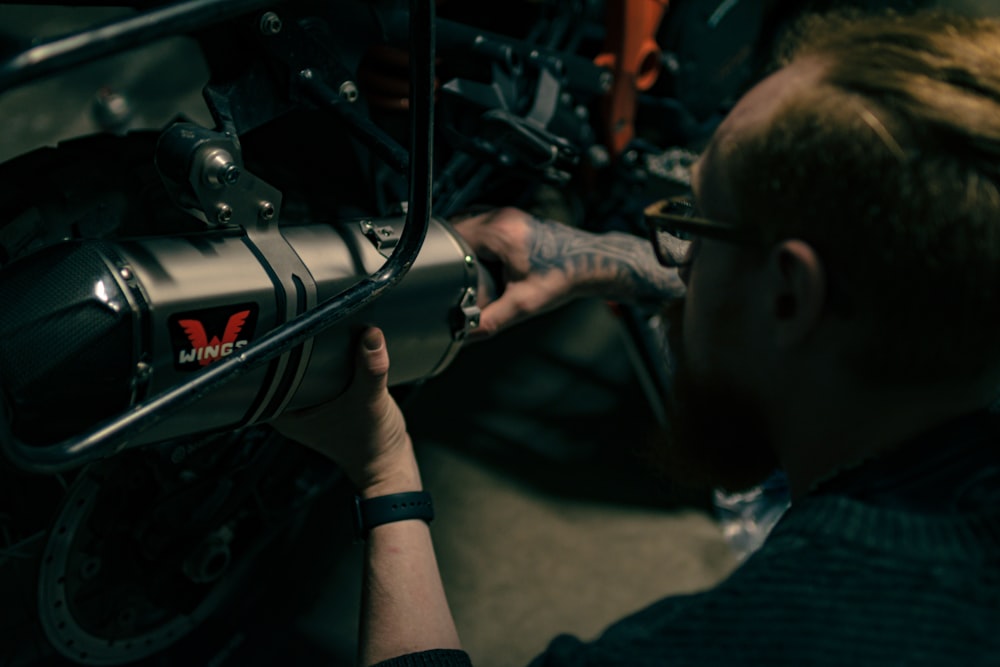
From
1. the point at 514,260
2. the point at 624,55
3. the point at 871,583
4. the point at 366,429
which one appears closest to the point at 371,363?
the point at 366,429

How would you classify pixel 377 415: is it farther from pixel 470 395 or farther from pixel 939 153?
pixel 470 395

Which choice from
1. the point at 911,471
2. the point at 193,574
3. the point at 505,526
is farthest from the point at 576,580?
the point at 911,471

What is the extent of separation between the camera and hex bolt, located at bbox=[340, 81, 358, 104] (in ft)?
3.35

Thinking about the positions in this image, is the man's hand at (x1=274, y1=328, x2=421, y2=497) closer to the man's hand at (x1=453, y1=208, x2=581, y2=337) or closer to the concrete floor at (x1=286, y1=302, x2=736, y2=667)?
the man's hand at (x1=453, y1=208, x2=581, y2=337)

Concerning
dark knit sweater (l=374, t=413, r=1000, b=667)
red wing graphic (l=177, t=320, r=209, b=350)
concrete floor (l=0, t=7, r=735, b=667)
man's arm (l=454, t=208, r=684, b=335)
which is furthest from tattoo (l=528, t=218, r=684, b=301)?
dark knit sweater (l=374, t=413, r=1000, b=667)

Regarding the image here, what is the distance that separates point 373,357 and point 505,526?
33.3 inches

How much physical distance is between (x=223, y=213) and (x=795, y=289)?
1.77 feet

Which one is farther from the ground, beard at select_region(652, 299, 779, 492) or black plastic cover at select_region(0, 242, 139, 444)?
black plastic cover at select_region(0, 242, 139, 444)

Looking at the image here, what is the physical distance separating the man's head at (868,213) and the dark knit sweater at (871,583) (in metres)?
0.08

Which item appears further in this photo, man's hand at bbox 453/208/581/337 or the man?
man's hand at bbox 453/208/581/337

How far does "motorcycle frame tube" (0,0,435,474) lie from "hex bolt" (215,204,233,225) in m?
0.14

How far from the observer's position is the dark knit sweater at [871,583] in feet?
1.90

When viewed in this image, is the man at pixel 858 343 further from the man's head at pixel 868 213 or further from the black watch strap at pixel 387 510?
the black watch strap at pixel 387 510

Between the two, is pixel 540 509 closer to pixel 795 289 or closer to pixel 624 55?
pixel 624 55
